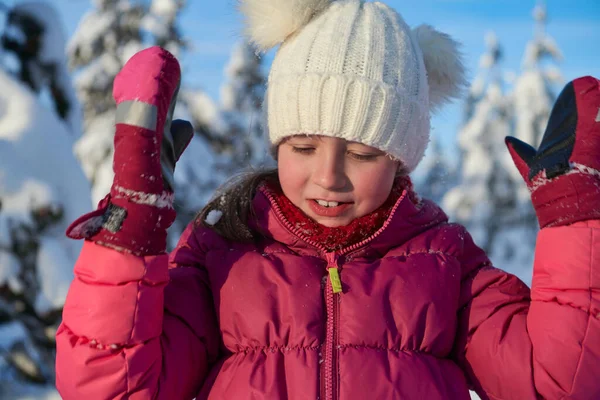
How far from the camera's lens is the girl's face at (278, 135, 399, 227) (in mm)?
1901

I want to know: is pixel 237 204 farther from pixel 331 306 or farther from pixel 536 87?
pixel 536 87

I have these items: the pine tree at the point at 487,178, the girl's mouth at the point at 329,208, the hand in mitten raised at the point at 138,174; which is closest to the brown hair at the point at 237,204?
the girl's mouth at the point at 329,208

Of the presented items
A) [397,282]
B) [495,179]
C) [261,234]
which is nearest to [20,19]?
[261,234]

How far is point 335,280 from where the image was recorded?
1.88 m

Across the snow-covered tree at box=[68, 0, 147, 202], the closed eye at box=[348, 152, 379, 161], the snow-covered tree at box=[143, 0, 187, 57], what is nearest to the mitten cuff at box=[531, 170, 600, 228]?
the closed eye at box=[348, 152, 379, 161]

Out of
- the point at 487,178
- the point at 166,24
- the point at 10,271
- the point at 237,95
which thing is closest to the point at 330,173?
the point at 10,271

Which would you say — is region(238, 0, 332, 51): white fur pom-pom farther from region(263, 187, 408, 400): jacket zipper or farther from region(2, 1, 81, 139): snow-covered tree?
region(2, 1, 81, 139): snow-covered tree

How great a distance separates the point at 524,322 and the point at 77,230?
1.36 meters

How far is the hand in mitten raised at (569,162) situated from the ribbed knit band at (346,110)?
41 cm

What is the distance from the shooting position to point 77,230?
159cm

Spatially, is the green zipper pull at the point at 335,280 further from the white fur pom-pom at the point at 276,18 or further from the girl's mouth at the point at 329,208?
the white fur pom-pom at the point at 276,18

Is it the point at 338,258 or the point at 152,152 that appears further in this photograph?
the point at 338,258

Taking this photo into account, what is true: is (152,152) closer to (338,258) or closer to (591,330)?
(338,258)

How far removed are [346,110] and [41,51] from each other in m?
5.70
